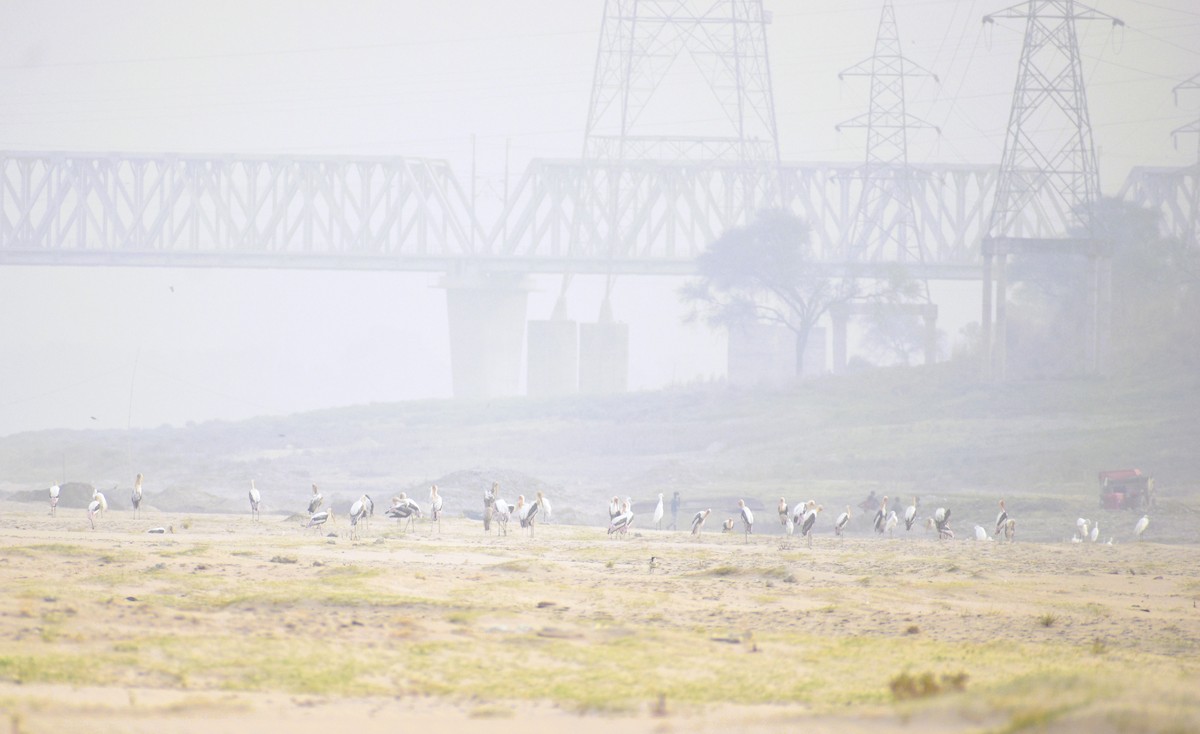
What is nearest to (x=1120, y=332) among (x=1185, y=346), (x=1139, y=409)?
(x=1185, y=346)

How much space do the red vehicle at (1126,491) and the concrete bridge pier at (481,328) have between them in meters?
65.1

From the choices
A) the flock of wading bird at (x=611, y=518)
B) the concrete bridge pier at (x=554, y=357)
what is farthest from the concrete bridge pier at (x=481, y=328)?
the flock of wading bird at (x=611, y=518)

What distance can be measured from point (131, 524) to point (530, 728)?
21.3 meters

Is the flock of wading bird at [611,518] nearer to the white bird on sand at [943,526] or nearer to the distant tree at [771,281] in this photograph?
the white bird on sand at [943,526]

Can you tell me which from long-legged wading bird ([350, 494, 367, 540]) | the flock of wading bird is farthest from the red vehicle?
long-legged wading bird ([350, 494, 367, 540])

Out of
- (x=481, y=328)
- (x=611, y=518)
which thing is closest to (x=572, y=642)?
(x=611, y=518)

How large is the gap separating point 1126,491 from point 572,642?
91.6ft

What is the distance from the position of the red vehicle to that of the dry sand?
1463 centimetres

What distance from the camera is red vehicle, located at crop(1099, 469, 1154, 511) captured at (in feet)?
119

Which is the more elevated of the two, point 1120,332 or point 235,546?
point 1120,332

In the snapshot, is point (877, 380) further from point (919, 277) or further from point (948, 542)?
point (948, 542)

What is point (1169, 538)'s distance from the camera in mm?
32531

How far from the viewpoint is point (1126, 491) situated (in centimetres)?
3700

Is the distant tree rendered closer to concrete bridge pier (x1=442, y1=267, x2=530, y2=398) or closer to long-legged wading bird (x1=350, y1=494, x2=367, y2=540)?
concrete bridge pier (x1=442, y1=267, x2=530, y2=398)
